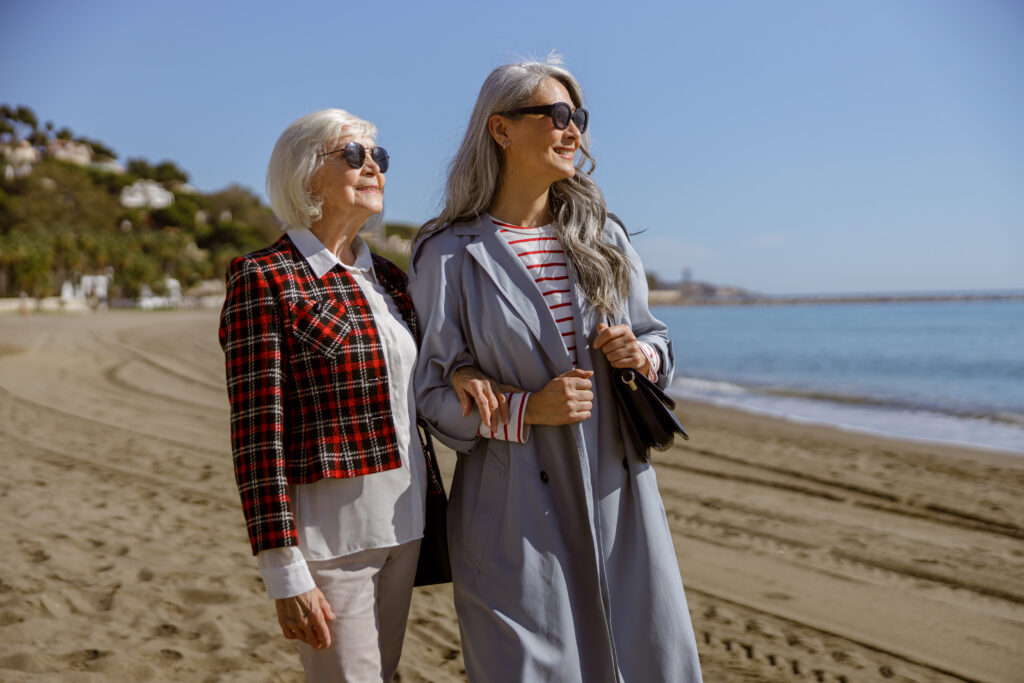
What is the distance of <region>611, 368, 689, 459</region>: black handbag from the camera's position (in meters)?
1.96

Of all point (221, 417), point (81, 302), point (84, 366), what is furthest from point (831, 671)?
point (81, 302)

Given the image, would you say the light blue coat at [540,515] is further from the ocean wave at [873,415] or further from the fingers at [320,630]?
the ocean wave at [873,415]

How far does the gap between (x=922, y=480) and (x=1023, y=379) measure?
1521cm

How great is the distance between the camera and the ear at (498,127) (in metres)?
2.13

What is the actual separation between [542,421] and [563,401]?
8 centimetres

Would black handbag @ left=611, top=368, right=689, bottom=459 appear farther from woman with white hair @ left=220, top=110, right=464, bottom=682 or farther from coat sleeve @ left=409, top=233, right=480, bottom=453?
woman with white hair @ left=220, top=110, right=464, bottom=682

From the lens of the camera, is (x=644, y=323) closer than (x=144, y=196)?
Yes

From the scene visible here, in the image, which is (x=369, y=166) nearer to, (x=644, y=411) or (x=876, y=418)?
(x=644, y=411)

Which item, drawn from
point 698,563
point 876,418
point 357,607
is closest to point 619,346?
point 357,607

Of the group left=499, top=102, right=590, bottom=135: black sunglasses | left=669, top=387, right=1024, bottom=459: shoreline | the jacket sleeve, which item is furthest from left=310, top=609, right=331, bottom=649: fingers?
left=669, top=387, right=1024, bottom=459: shoreline

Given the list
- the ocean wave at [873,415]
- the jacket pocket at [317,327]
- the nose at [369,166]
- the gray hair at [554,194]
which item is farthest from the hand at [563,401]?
the ocean wave at [873,415]

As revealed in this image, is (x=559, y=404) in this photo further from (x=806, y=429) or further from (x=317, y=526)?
(x=806, y=429)

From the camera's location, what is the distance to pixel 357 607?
6.36 feet

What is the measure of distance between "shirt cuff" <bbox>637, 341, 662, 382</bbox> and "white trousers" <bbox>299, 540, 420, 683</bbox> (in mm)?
765
